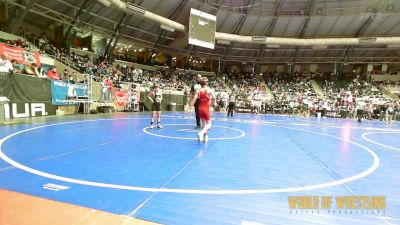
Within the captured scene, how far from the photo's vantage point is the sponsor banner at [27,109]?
12.0m

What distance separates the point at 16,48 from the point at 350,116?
27.8 metres

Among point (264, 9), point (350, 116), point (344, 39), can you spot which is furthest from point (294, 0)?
point (350, 116)

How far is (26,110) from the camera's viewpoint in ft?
42.8

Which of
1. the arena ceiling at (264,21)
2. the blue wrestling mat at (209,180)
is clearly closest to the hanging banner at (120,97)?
the arena ceiling at (264,21)

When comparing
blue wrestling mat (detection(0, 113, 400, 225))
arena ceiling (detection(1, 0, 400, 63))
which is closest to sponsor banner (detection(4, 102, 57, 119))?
blue wrestling mat (detection(0, 113, 400, 225))

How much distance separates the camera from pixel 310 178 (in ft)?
14.5

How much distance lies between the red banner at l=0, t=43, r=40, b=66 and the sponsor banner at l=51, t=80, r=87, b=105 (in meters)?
3.40

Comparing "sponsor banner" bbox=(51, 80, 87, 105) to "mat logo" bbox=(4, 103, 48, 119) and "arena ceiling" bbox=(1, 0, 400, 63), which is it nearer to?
"mat logo" bbox=(4, 103, 48, 119)

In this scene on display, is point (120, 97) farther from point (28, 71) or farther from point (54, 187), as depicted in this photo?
point (54, 187)

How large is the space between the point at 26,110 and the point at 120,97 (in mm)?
8674

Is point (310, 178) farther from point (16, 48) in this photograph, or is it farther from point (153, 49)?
point (153, 49)

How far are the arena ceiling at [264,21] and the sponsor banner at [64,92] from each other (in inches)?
503

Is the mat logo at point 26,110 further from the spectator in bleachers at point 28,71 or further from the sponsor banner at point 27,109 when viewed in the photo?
the spectator in bleachers at point 28,71

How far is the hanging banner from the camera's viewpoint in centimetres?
2088
